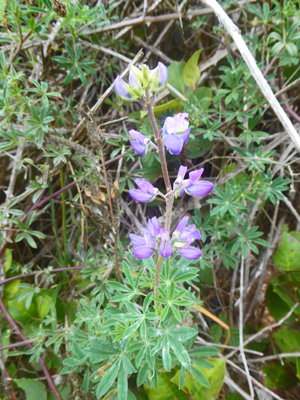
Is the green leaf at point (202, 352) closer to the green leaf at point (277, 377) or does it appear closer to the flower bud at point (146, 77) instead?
the green leaf at point (277, 377)

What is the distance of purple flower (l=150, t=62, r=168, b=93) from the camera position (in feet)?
3.19

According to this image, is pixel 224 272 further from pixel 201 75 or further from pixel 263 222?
pixel 201 75

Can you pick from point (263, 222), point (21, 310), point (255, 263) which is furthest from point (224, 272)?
point (21, 310)

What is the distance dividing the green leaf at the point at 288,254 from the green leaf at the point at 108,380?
1475 millimetres

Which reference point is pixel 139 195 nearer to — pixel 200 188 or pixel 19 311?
pixel 200 188

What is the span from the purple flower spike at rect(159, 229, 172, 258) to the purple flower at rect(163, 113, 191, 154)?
10.9 inches

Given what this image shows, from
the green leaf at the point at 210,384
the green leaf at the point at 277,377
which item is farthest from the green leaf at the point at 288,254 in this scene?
the green leaf at the point at 210,384

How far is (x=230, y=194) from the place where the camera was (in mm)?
1756

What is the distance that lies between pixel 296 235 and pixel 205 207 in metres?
0.73

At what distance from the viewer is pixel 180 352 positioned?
1065mm

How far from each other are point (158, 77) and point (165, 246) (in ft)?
1.84

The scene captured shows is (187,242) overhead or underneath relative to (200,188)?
underneath

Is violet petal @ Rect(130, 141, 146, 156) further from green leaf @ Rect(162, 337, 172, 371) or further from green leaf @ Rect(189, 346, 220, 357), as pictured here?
green leaf @ Rect(189, 346, 220, 357)

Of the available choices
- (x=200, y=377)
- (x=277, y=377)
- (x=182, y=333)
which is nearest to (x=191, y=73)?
(x=182, y=333)
